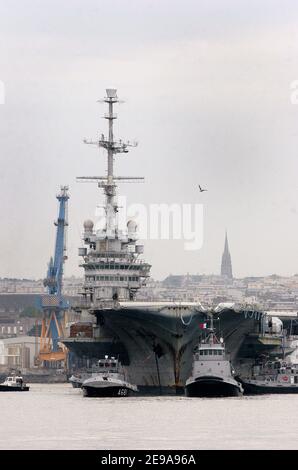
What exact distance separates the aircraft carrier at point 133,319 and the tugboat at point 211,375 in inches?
71.7

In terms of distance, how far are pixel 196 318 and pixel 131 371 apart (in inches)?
200

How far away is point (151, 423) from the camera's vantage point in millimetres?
49156

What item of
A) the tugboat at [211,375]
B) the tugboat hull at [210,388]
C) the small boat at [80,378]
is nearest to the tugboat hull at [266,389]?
the tugboat at [211,375]

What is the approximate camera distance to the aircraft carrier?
6750 centimetres

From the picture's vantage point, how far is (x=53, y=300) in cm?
12312

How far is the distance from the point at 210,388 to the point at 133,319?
5.09m

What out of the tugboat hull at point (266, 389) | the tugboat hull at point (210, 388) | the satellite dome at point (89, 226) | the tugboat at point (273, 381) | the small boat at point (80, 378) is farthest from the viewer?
the satellite dome at point (89, 226)

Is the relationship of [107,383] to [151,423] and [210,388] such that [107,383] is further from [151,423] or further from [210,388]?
[151,423]

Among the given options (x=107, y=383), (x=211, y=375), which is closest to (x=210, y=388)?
(x=211, y=375)

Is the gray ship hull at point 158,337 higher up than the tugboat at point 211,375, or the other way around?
the gray ship hull at point 158,337

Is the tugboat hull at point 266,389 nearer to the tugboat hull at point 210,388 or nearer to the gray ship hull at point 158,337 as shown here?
the gray ship hull at point 158,337

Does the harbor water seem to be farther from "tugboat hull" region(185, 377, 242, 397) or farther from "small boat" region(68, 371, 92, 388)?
"small boat" region(68, 371, 92, 388)

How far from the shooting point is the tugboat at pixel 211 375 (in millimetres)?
64312

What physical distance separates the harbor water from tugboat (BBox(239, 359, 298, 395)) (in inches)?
212
